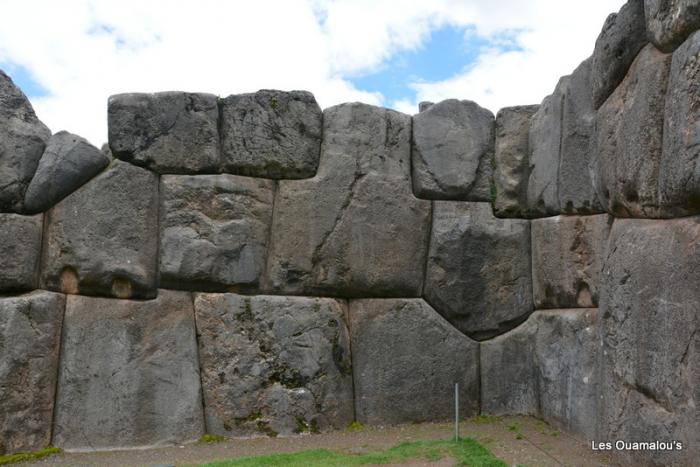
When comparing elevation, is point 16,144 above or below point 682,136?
above

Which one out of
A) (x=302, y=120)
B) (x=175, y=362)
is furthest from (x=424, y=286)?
(x=175, y=362)

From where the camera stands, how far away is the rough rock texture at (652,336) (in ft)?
12.6

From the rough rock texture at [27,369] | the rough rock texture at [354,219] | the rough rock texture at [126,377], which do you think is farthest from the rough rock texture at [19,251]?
the rough rock texture at [354,219]

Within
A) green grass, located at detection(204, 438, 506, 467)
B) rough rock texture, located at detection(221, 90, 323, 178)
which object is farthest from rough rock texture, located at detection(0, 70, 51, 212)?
green grass, located at detection(204, 438, 506, 467)

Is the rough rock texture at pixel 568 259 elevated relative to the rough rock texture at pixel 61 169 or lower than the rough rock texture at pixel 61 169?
lower

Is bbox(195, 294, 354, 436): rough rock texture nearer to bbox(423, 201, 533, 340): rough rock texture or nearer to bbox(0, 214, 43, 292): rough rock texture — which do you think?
bbox(423, 201, 533, 340): rough rock texture

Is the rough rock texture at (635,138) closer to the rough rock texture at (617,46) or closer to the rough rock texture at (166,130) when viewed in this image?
the rough rock texture at (617,46)

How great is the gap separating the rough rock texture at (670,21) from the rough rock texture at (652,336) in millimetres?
1065

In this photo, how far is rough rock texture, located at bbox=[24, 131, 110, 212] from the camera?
244 inches

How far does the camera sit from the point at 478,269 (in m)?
7.01

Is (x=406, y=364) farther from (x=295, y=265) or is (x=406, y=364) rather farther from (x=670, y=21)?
(x=670, y=21)

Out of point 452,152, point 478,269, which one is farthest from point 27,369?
point 452,152

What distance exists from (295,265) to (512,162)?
8.06ft

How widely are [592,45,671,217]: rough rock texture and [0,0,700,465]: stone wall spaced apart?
0.13 meters
